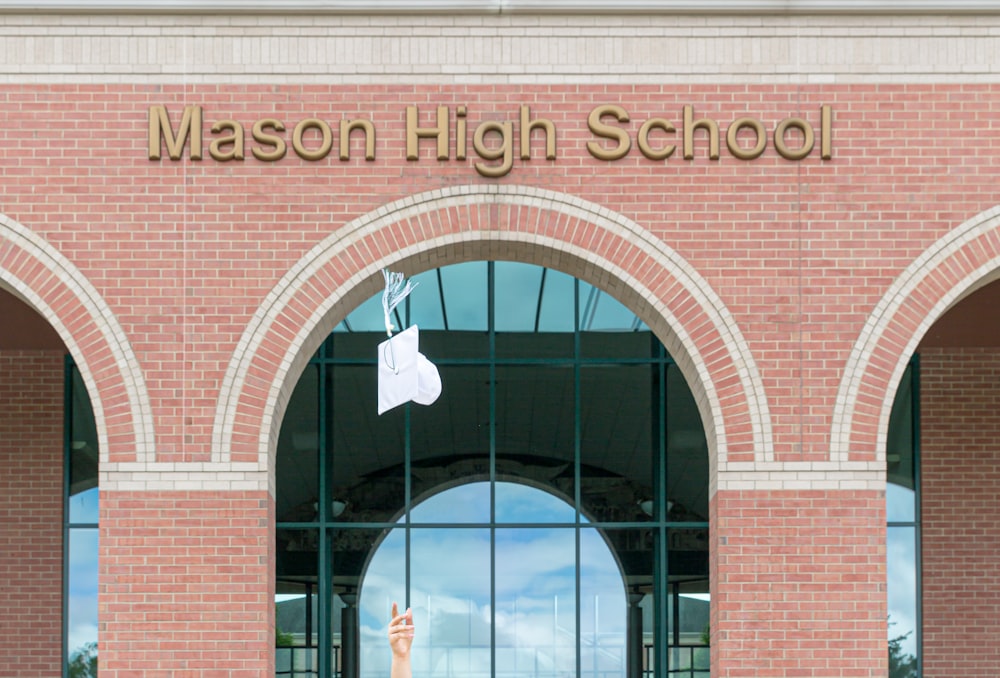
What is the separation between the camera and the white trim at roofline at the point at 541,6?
15.9 m

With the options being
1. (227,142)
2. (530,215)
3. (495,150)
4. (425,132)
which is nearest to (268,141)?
(227,142)

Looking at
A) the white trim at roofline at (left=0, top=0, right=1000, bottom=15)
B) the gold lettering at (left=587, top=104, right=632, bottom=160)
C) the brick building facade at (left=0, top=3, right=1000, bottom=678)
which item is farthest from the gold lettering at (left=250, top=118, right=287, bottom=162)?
the gold lettering at (left=587, top=104, right=632, bottom=160)

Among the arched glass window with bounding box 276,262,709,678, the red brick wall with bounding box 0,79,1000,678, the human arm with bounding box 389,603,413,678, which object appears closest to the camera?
the human arm with bounding box 389,603,413,678

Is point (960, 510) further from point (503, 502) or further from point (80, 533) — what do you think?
point (80, 533)

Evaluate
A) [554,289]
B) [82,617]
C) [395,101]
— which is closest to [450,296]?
[554,289]

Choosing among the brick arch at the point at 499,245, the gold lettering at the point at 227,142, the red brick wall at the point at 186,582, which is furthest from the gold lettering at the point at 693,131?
the red brick wall at the point at 186,582

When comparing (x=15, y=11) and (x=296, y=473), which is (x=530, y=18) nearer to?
(x=15, y=11)

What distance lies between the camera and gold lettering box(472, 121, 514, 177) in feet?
52.1

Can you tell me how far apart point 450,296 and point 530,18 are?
441cm

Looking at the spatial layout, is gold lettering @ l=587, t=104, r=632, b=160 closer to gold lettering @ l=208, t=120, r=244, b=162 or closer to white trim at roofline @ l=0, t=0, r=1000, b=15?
white trim at roofline @ l=0, t=0, r=1000, b=15

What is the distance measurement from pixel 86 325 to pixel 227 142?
6.79 ft

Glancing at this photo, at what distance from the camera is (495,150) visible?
16.0 metres

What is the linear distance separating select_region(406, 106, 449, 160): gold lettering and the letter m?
6.21 feet

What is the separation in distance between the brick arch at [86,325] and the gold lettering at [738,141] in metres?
5.70
